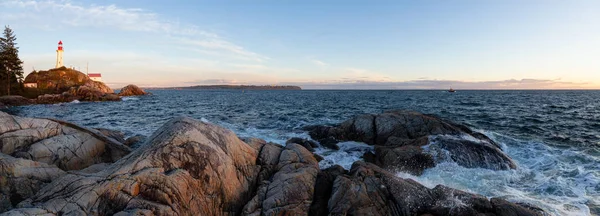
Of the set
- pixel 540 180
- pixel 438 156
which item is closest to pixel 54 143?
pixel 438 156

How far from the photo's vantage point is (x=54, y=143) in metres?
12.2

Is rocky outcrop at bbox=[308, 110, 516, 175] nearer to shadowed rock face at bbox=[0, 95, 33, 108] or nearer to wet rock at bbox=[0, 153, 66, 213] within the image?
wet rock at bbox=[0, 153, 66, 213]

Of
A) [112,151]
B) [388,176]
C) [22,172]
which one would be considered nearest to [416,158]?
[388,176]

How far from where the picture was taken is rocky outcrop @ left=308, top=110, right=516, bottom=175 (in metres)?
17.0

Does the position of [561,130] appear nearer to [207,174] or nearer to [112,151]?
[207,174]

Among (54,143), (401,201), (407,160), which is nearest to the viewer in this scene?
(401,201)

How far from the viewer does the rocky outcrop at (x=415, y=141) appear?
1697 cm

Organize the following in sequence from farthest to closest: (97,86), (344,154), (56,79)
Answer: (97,86) < (56,79) < (344,154)

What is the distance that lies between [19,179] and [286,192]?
8.43 meters

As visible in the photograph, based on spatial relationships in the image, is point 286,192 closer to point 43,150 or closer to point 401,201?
point 401,201

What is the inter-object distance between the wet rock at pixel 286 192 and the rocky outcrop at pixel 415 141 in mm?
6990

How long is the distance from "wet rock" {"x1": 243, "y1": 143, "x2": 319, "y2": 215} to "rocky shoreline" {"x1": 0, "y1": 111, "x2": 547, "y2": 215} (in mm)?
36

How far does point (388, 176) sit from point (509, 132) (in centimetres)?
Answer: 2394

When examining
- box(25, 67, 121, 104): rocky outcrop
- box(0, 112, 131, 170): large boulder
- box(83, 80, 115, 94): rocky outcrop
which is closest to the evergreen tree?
box(25, 67, 121, 104): rocky outcrop
